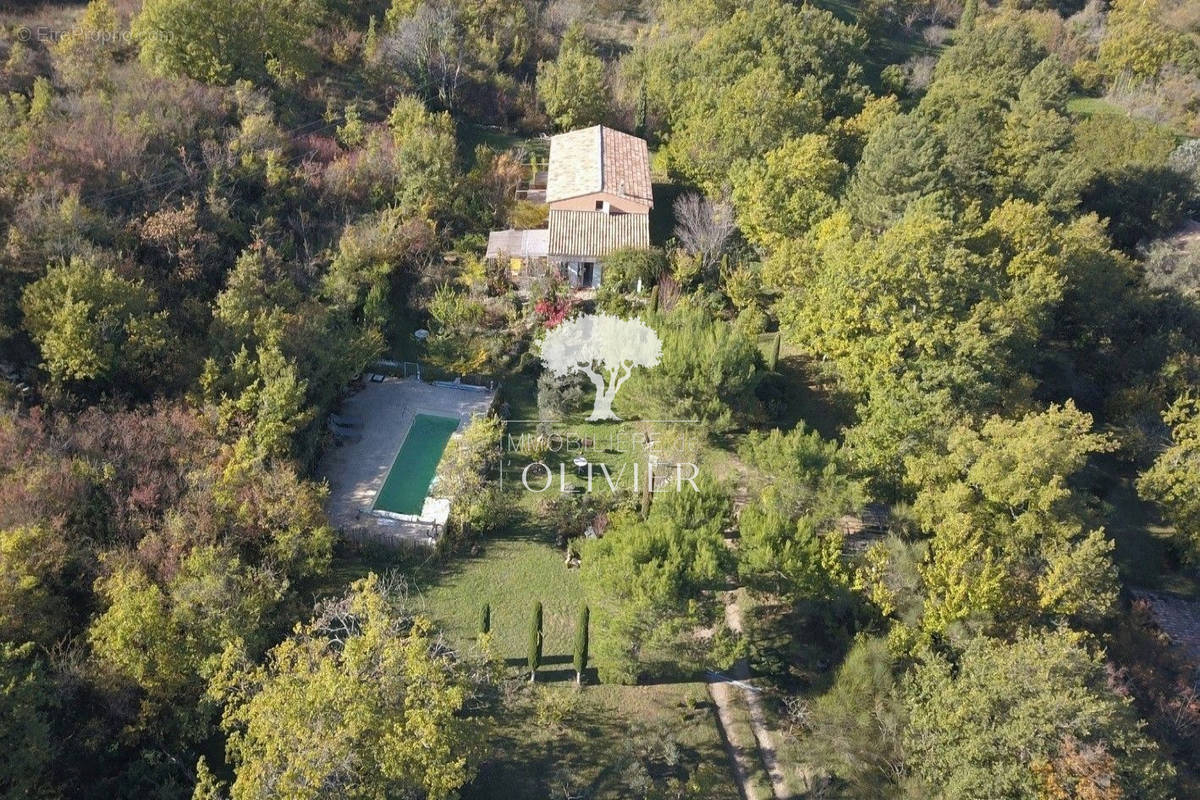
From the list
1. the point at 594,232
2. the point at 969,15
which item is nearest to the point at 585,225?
the point at 594,232

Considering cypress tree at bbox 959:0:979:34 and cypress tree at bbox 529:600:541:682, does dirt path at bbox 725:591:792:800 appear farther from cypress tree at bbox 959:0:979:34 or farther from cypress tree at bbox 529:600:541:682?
cypress tree at bbox 959:0:979:34

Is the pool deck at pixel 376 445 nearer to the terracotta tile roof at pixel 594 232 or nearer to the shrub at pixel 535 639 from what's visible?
the shrub at pixel 535 639

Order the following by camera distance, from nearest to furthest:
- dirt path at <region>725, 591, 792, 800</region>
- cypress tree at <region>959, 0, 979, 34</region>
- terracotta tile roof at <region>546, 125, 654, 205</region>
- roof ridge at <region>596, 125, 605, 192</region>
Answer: dirt path at <region>725, 591, 792, 800</region>
roof ridge at <region>596, 125, 605, 192</region>
terracotta tile roof at <region>546, 125, 654, 205</region>
cypress tree at <region>959, 0, 979, 34</region>

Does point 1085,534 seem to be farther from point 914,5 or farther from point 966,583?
point 914,5

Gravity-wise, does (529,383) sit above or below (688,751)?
above

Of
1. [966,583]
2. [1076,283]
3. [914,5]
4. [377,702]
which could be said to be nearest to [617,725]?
[377,702]

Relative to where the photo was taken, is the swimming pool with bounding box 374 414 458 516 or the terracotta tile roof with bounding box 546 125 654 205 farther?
the terracotta tile roof with bounding box 546 125 654 205

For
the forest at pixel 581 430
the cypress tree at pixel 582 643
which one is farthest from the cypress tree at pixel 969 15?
the cypress tree at pixel 582 643

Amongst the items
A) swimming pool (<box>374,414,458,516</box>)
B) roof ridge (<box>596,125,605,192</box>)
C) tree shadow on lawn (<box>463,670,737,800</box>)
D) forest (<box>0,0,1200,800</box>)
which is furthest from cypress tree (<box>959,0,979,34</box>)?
tree shadow on lawn (<box>463,670,737,800</box>)
